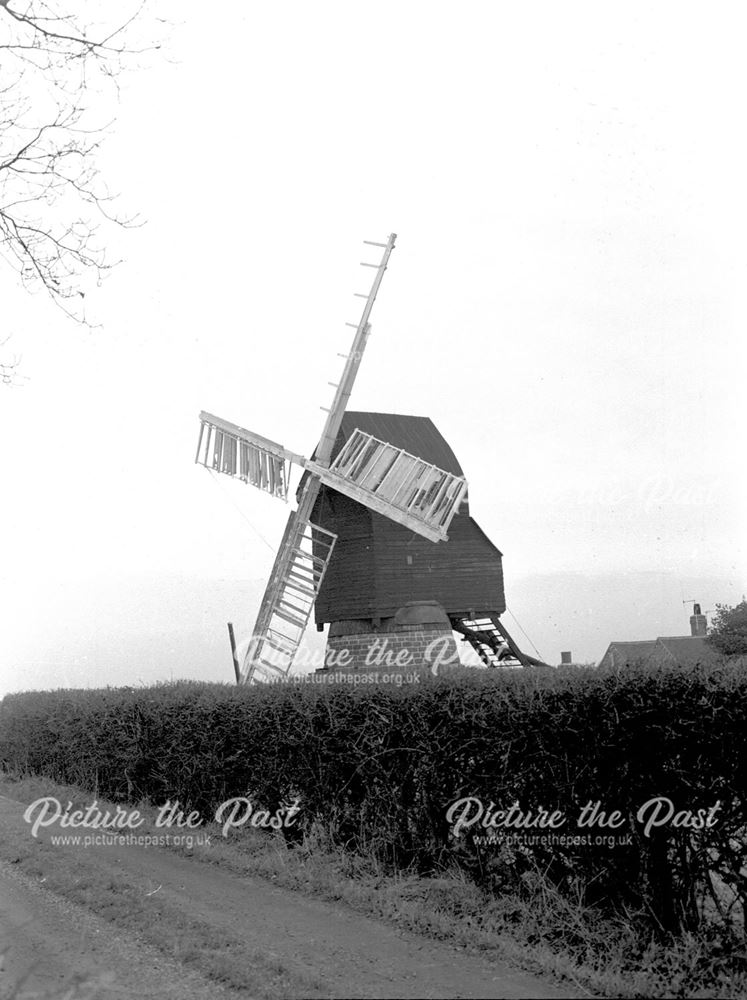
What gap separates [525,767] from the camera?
6941mm

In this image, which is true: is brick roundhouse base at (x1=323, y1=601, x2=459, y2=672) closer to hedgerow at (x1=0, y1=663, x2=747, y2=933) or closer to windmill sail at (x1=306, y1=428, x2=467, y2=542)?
windmill sail at (x1=306, y1=428, x2=467, y2=542)

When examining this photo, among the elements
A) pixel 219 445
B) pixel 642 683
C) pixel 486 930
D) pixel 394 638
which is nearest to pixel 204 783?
pixel 486 930

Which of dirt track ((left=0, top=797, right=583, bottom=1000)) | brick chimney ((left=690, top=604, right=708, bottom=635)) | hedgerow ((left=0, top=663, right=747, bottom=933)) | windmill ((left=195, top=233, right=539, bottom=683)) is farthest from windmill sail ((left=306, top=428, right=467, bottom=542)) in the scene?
brick chimney ((left=690, top=604, right=708, bottom=635))

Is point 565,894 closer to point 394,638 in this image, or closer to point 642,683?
point 642,683

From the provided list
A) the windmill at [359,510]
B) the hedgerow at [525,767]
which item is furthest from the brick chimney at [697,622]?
the hedgerow at [525,767]

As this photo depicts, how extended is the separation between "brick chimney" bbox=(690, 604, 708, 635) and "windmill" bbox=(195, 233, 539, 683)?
34336 millimetres

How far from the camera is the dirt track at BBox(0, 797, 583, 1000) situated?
19.1ft

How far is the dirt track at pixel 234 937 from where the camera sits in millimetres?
5816

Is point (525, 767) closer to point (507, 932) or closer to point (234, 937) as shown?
point (507, 932)

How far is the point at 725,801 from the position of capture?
6133 millimetres

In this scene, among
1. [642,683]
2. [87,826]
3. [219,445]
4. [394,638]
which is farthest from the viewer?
[219,445]

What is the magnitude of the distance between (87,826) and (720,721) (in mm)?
7985

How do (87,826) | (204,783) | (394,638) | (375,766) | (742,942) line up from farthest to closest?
1. (394,638)
2. (87,826)
3. (204,783)
4. (375,766)
5. (742,942)

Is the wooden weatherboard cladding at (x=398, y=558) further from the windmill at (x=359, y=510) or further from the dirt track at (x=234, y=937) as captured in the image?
the dirt track at (x=234, y=937)
